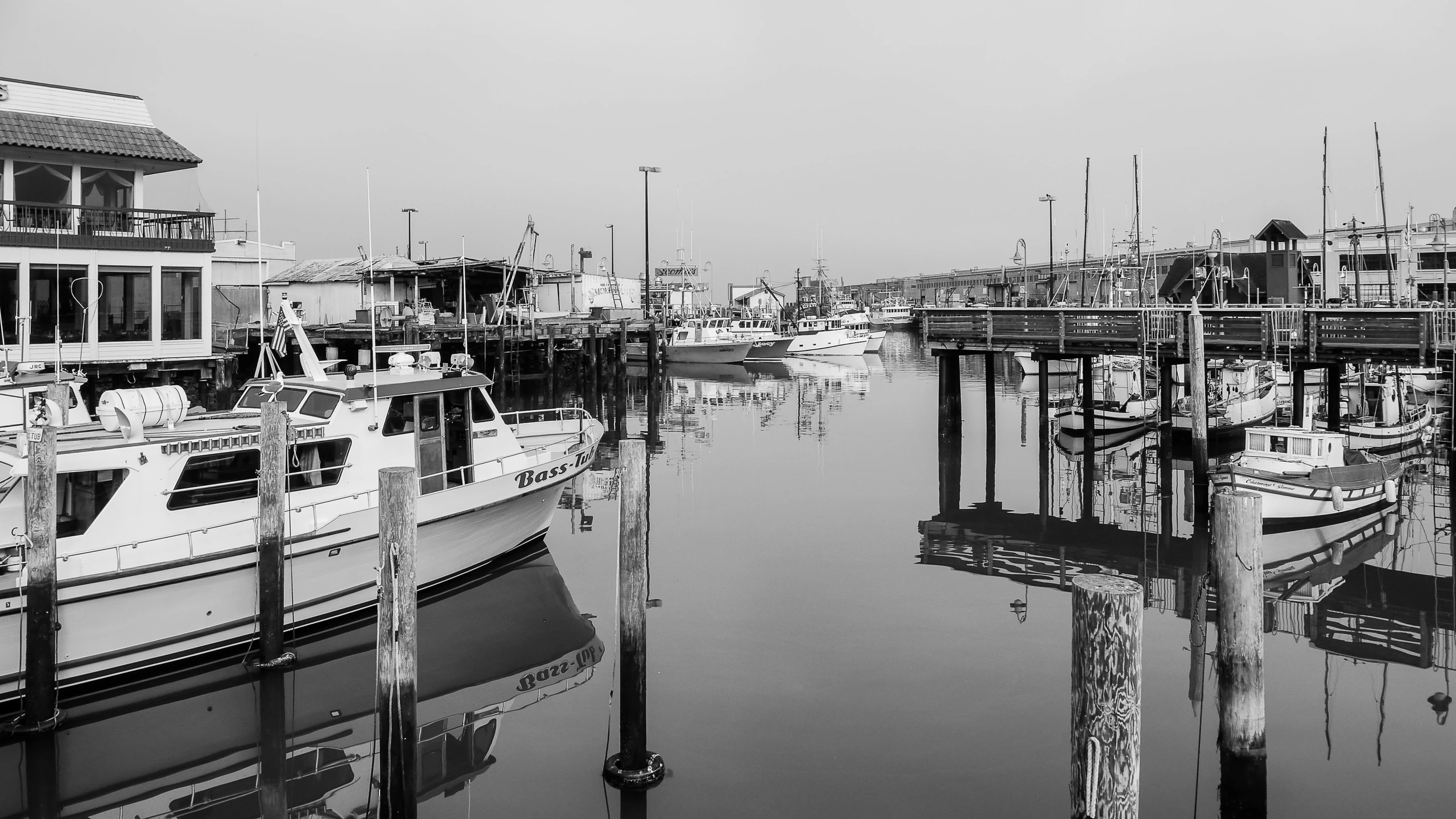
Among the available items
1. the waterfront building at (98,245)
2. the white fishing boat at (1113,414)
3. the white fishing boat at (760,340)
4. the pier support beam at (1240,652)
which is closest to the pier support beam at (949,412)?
the white fishing boat at (1113,414)

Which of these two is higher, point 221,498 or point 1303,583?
point 221,498

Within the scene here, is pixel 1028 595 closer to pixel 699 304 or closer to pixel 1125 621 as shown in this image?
pixel 1125 621

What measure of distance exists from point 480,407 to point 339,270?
4568cm

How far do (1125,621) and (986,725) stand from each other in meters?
4.61

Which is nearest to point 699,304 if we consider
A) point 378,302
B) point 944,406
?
point 378,302

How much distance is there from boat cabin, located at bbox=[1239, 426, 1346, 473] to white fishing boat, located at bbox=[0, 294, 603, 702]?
501 inches

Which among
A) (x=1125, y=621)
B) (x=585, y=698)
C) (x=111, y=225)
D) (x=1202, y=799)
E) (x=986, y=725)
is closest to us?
(x=1125, y=621)

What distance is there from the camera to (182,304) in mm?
25984

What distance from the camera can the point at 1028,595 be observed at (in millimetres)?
15266

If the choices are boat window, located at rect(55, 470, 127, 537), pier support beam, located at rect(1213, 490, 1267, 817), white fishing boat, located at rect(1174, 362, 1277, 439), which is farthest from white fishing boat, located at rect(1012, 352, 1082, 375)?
boat window, located at rect(55, 470, 127, 537)

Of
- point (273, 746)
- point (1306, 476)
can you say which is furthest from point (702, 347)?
point (273, 746)

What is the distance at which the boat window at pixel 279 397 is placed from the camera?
48.5 feet

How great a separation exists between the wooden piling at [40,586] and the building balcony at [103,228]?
15.8 meters

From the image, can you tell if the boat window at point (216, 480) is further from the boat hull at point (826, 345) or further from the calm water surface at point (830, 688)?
the boat hull at point (826, 345)
